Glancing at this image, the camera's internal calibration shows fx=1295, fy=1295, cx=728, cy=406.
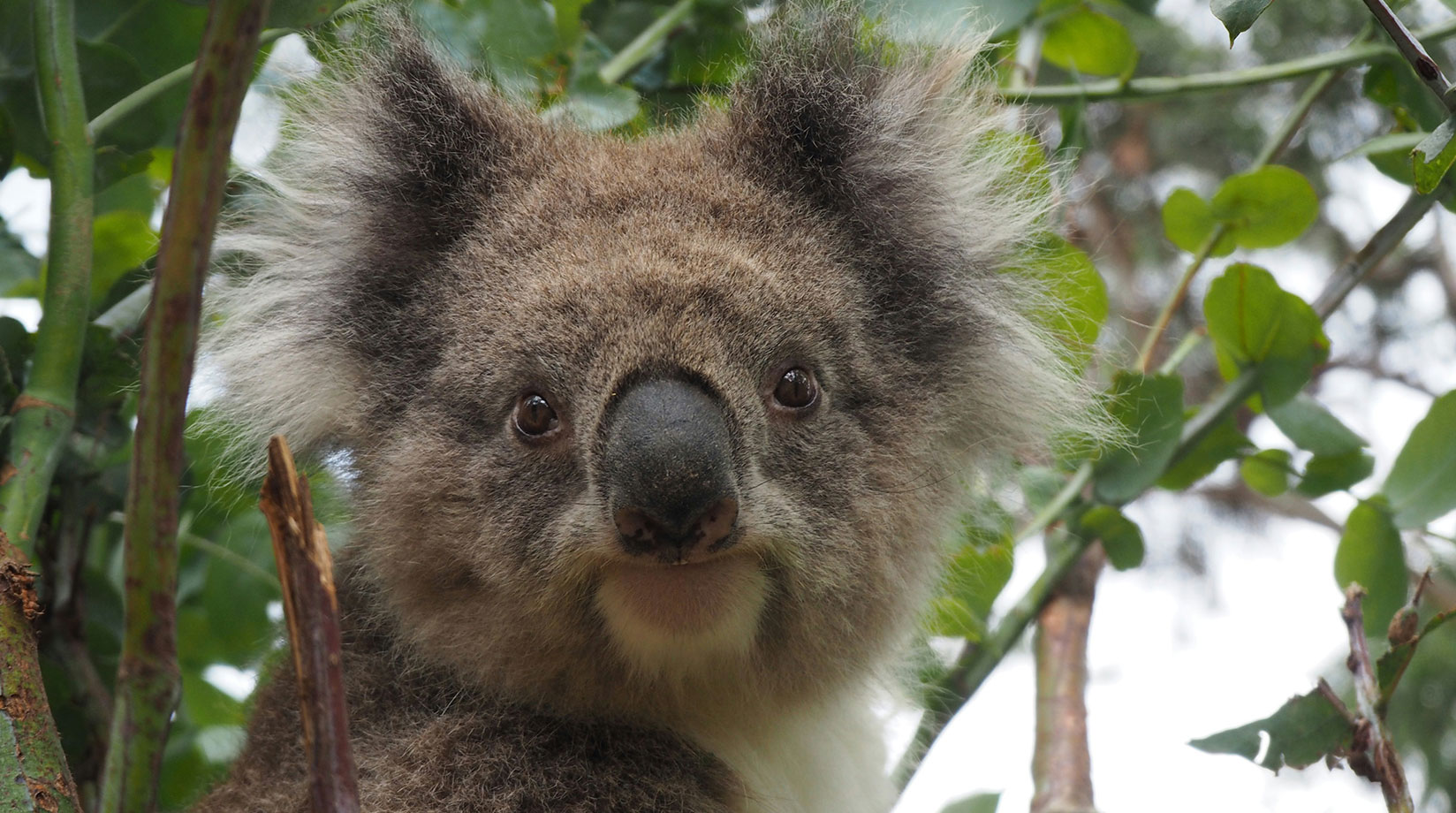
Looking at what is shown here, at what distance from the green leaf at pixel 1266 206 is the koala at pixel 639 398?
396 mm

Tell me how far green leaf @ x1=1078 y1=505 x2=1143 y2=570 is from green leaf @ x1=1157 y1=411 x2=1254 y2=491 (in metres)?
0.13

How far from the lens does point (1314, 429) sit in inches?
104

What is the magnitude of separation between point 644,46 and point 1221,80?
127 cm

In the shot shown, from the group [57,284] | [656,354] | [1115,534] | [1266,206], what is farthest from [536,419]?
[1266,206]

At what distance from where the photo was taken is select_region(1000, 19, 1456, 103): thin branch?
256cm

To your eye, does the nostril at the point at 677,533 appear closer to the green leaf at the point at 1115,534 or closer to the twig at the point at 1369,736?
the twig at the point at 1369,736

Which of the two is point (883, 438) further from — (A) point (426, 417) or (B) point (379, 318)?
(B) point (379, 318)

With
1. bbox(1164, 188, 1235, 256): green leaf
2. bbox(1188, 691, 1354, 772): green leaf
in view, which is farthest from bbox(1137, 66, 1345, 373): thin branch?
bbox(1188, 691, 1354, 772): green leaf

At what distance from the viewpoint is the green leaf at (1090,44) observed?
2900 millimetres

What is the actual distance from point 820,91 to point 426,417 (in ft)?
3.23

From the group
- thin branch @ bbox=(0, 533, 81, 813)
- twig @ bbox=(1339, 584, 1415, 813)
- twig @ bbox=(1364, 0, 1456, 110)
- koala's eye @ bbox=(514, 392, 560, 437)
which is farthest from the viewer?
koala's eye @ bbox=(514, 392, 560, 437)

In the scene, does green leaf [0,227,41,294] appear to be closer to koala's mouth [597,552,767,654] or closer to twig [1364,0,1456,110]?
koala's mouth [597,552,767,654]

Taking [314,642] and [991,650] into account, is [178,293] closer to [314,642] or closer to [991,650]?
[314,642]

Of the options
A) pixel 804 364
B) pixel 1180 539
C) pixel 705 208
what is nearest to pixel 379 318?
pixel 705 208
